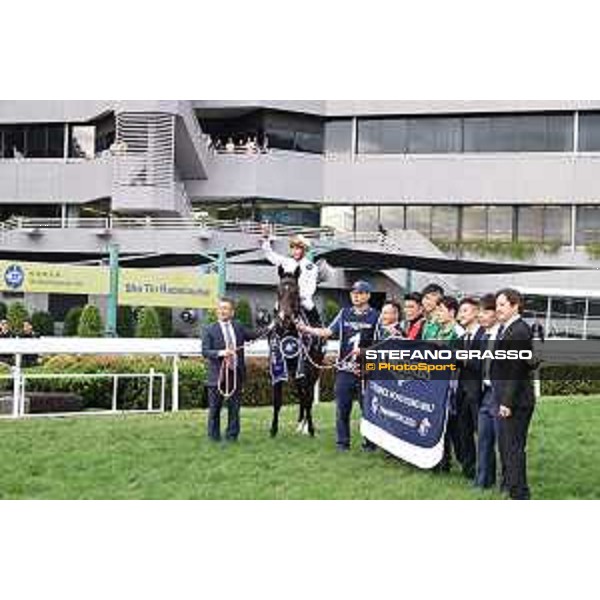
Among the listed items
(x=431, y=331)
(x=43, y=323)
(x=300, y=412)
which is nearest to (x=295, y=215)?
(x=431, y=331)

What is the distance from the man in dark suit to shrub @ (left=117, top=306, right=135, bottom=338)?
37 cm

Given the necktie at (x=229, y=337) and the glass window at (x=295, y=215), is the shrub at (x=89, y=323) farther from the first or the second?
the glass window at (x=295, y=215)

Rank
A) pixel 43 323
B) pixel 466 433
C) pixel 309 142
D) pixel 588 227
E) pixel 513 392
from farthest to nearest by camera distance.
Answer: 1. pixel 309 142
2. pixel 466 433
3. pixel 43 323
4. pixel 588 227
5. pixel 513 392

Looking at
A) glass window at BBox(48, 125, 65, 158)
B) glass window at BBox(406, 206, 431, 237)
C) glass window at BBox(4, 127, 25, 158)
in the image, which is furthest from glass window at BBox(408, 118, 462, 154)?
glass window at BBox(4, 127, 25, 158)

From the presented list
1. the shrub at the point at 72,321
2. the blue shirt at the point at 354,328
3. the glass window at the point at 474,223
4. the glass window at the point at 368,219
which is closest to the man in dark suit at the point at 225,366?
the blue shirt at the point at 354,328

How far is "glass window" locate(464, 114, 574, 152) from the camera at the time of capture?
591 cm

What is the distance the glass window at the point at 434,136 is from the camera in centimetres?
600

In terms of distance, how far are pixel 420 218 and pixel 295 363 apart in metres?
1.00

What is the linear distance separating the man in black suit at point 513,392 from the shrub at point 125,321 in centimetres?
181

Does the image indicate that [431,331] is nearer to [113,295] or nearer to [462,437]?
[462,437]

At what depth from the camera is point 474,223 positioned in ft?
19.6
